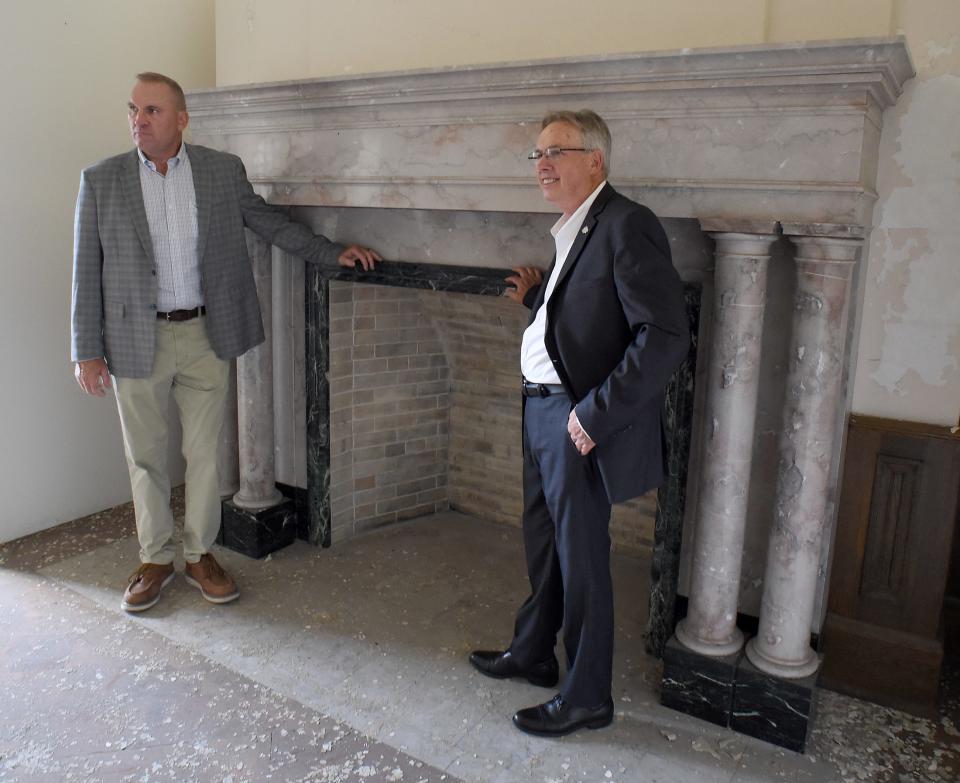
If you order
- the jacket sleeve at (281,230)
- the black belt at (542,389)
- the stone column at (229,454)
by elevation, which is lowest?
the stone column at (229,454)

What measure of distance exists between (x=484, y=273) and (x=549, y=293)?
728mm

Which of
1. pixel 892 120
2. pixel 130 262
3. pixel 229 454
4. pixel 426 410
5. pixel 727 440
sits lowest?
pixel 229 454

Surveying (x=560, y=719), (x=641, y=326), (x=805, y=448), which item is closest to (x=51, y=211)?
(x=641, y=326)

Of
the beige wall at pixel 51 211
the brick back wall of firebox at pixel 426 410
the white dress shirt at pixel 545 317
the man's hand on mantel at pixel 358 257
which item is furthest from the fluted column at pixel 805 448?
the beige wall at pixel 51 211

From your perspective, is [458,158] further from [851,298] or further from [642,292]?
[851,298]

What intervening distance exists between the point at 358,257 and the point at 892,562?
2057 mm

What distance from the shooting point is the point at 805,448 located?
227 centimetres

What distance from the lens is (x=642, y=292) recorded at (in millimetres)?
1972

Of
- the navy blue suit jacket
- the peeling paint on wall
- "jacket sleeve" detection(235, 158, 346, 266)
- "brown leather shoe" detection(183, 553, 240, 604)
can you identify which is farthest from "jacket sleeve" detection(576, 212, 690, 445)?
"brown leather shoe" detection(183, 553, 240, 604)

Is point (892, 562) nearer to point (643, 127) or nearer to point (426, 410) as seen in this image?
point (643, 127)

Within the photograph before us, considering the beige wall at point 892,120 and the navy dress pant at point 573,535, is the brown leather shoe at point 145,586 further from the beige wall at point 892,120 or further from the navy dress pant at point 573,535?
the beige wall at point 892,120

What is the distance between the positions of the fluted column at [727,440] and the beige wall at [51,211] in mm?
2733

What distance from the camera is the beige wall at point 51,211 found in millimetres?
3363

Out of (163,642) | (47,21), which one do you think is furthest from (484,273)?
(47,21)
